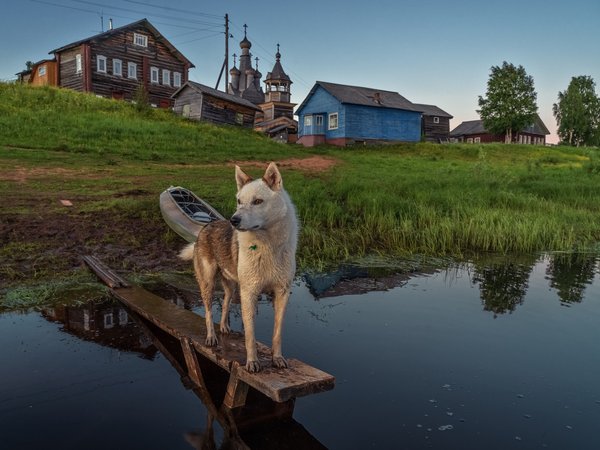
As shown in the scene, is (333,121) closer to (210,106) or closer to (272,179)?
(210,106)

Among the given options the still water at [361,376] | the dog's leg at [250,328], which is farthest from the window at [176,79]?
the dog's leg at [250,328]

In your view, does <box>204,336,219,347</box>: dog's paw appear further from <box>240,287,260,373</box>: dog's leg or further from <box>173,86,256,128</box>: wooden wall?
<box>173,86,256,128</box>: wooden wall

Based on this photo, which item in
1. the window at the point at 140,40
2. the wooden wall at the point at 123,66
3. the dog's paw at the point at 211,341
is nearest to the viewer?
the dog's paw at the point at 211,341

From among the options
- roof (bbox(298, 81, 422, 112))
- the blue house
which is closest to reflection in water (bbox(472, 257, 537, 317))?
the blue house

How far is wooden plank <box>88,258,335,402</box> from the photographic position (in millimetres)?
4059

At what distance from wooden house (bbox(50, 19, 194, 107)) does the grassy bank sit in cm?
1334

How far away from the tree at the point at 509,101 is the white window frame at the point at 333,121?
22907mm

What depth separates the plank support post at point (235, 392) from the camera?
456 centimetres

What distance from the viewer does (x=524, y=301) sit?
868cm

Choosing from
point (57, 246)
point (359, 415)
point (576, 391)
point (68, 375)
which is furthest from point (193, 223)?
point (576, 391)

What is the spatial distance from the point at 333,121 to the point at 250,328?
133ft

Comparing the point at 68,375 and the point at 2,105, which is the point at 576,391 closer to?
the point at 68,375

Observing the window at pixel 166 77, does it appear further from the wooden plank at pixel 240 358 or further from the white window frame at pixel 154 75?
the wooden plank at pixel 240 358

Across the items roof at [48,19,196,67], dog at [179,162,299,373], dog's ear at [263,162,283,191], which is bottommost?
dog at [179,162,299,373]
